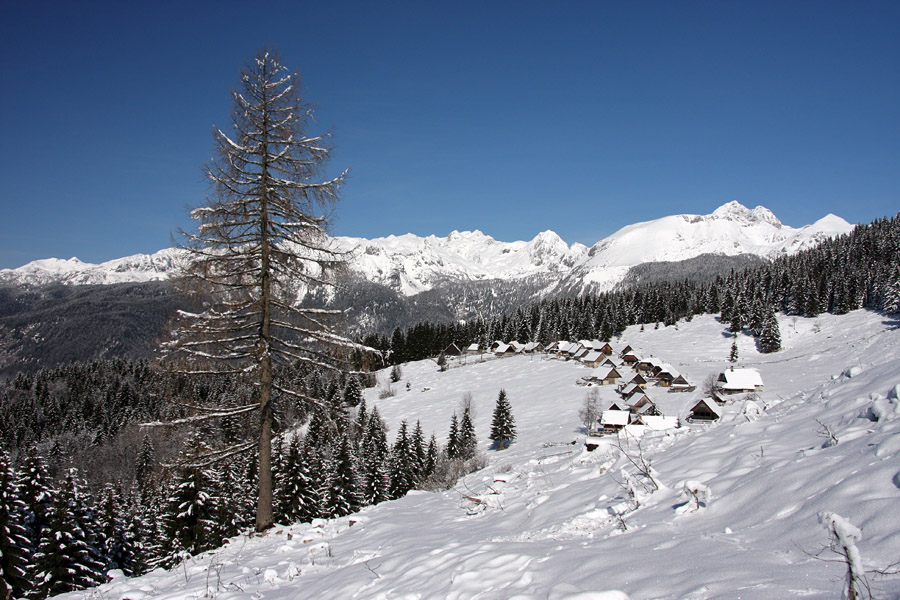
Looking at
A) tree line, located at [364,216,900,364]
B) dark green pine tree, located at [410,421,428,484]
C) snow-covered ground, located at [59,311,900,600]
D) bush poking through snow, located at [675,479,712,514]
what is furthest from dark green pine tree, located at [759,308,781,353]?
bush poking through snow, located at [675,479,712,514]

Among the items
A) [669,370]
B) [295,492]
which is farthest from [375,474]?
[669,370]

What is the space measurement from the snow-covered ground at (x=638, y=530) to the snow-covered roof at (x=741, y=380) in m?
50.1

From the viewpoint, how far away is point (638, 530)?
5.09 meters

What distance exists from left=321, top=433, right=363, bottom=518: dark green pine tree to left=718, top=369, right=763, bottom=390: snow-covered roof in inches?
1779

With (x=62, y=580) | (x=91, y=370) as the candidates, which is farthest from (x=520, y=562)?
(x=91, y=370)

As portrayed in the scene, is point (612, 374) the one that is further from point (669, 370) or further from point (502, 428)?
point (502, 428)

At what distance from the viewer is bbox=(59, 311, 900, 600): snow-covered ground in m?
3.51

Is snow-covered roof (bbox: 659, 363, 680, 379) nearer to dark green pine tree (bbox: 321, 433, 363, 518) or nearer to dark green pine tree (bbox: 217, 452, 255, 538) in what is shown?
dark green pine tree (bbox: 321, 433, 363, 518)

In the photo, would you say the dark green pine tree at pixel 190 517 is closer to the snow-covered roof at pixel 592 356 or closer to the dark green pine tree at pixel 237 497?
the dark green pine tree at pixel 237 497

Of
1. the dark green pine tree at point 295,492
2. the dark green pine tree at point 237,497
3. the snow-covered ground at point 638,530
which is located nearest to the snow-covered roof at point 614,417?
the dark green pine tree at point 295,492

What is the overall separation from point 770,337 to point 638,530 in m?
86.0

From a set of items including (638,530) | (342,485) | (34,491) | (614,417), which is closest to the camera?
(638,530)

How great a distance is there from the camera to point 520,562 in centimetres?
451

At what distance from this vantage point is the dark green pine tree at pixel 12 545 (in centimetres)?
1435
